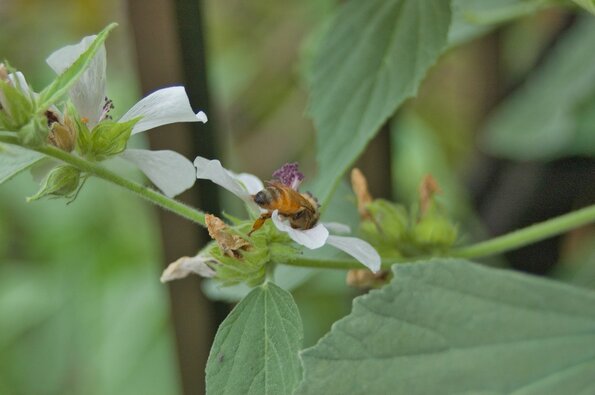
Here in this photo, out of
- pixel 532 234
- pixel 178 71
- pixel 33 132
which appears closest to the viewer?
pixel 33 132

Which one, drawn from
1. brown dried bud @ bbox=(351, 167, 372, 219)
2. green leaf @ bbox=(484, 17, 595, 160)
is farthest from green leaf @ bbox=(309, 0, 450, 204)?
green leaf @ bbox=(484, 17, 595, 160)

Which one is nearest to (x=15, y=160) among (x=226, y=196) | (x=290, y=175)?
(x=290, y=175)

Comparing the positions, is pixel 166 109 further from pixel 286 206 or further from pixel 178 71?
pixel 178 71

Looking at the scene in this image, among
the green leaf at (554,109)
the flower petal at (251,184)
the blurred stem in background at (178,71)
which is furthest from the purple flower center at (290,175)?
the green leaf at (554,109)

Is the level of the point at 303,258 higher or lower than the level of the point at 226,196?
lower

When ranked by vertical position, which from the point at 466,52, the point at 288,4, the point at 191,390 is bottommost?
the point at 191,390

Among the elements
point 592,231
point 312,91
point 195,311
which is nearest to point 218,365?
point 312,91

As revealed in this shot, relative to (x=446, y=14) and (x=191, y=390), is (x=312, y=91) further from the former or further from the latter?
(x=191, y=390)
